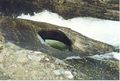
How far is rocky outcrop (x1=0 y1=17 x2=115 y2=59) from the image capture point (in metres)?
8.99

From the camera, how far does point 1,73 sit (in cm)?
759

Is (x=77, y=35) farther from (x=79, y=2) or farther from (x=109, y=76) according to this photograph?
(x=109, y=76)

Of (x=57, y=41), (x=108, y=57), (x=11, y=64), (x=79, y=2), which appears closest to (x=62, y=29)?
(x=57, y=41)

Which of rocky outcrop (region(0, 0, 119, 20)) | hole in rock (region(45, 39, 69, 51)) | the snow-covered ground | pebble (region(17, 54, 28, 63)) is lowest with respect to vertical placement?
hole in rock (region(45, 39, 69, 51))

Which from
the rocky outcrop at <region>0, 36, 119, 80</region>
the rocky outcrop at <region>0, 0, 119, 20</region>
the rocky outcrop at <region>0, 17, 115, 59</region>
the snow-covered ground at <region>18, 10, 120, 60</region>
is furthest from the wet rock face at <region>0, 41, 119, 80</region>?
the rocky outcrop at <region>0, 0, 119, 20</region>

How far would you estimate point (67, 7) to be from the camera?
35.8 ft

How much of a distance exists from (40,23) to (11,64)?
2939 millimetres

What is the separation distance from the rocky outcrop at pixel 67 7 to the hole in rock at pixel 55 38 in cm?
125

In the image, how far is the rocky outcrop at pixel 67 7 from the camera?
1052 cm

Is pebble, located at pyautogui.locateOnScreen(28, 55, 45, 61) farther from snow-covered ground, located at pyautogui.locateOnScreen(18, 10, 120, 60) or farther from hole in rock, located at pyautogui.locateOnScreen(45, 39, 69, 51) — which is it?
snow-covered ground, located at pyautogui.locateOnScreen(18, 10, 120, 60)

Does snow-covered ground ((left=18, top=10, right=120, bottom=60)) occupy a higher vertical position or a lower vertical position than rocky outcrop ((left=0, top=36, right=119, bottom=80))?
higher

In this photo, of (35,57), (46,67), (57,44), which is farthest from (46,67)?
(57,44)

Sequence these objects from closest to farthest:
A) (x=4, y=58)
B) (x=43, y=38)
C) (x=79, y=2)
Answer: (x=4, y=58), (x=43, y=38), (x=79, y=2)

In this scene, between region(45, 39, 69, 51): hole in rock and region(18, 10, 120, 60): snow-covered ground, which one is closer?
region(45, 39, 69, 51): hole in rock
